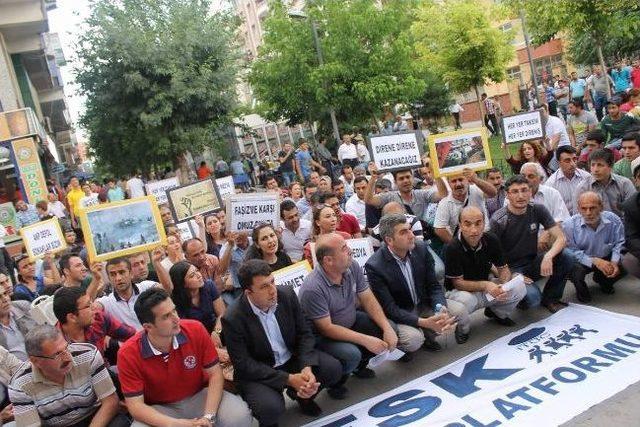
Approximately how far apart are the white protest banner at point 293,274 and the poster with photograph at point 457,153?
2087 millimetres

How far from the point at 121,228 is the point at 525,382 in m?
4.08

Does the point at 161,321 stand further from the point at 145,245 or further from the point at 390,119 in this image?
the point at 390,119

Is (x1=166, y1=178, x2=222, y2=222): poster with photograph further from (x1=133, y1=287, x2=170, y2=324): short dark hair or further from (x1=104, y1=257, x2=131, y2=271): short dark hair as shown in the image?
(x1=133, y1=287, x2=170, y2=324): short dark hair

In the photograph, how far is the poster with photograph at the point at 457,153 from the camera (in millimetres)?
6809

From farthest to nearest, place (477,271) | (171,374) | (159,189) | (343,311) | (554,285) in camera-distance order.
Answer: (159,189) < (554,285) < (477,271) < (343,311) < (171,374)

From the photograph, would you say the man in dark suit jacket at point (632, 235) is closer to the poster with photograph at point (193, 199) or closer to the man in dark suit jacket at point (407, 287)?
the man in dark suit jacket at point (407, 287)

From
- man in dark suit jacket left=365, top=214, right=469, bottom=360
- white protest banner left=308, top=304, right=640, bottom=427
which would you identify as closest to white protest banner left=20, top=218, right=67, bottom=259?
man in dark suit jacket left=365, top=214, right=469, bottom=360

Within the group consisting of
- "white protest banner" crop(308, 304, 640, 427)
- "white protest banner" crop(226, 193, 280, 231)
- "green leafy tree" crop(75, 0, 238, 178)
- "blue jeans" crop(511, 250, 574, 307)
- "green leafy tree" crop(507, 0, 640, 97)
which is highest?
"green leafy tree" crop(75, 0, 238, 178)

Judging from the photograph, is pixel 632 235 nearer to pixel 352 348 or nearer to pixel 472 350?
A: pixel 472 350

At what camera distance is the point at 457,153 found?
6840mm

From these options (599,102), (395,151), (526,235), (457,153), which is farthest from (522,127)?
(599,102)

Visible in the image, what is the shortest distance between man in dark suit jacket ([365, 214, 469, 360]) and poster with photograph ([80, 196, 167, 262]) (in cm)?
235

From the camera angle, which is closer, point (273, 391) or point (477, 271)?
point (273, 391)

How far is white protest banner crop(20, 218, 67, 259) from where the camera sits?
7.64m
